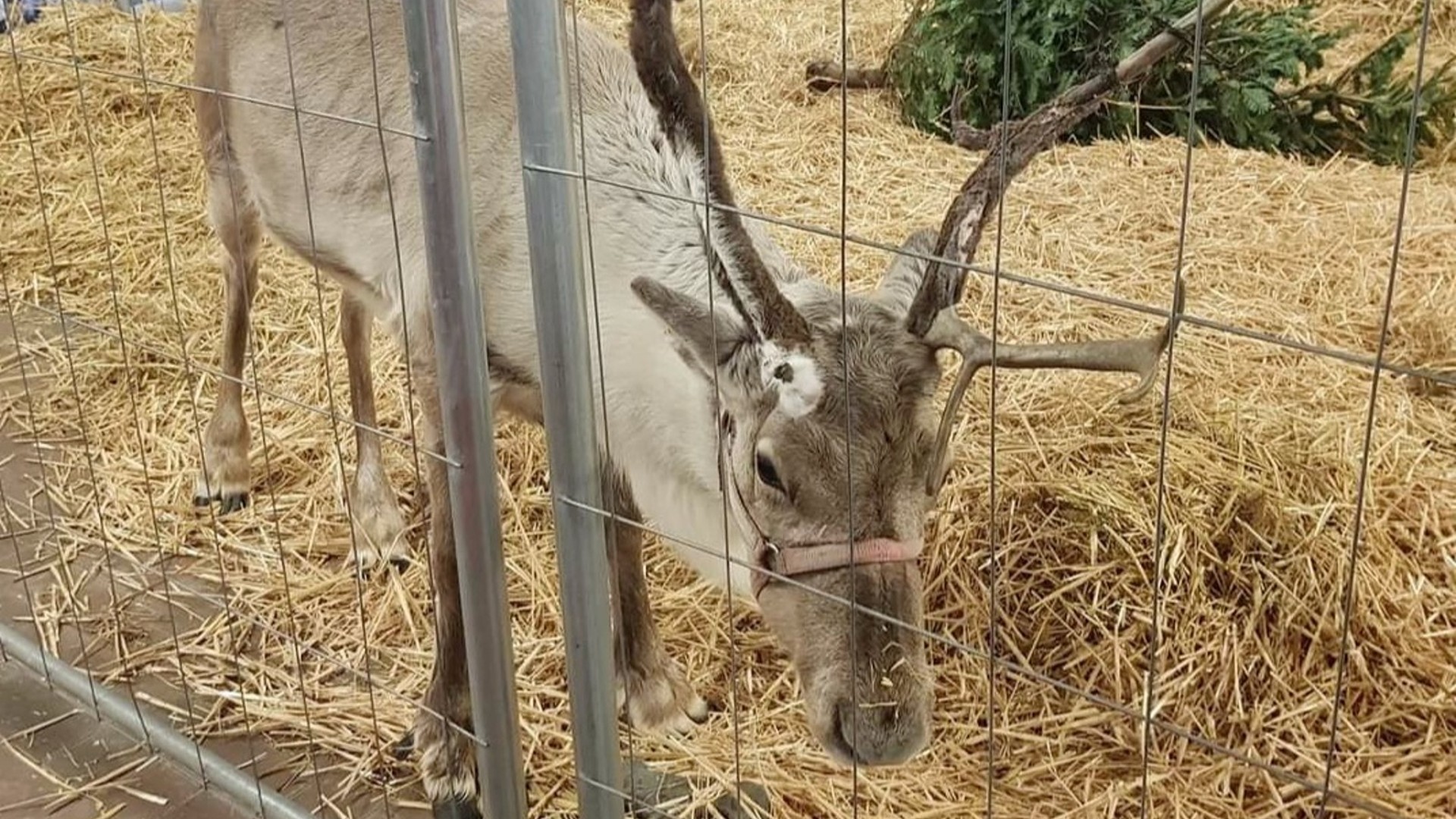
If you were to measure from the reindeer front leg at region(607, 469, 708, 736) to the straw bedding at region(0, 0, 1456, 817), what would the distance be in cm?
6

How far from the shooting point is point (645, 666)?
10.9 ft

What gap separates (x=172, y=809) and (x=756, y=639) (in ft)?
4.40

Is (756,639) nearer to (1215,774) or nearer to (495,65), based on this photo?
(1215,774)

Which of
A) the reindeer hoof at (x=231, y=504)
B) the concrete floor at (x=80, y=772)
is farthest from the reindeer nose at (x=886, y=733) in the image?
the reindeer hoof at (x=231, y=504)

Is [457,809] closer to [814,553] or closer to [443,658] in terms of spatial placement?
[443,658]

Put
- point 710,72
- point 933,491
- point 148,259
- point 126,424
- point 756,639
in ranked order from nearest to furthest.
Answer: point 933,491 < point 756,639 < point 126,424 < point 148,259 < point 710,72

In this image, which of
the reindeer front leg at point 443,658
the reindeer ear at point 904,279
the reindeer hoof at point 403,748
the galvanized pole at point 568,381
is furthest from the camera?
the reindeer hoof at point 403,748

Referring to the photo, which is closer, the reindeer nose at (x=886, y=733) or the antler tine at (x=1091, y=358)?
the antler tine at (x=1091, y=358)

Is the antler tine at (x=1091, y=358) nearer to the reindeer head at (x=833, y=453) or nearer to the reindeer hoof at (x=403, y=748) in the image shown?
the reindeer head at (x=833, y=453)

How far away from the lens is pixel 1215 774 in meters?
2.90

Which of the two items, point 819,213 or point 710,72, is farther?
point 710,72

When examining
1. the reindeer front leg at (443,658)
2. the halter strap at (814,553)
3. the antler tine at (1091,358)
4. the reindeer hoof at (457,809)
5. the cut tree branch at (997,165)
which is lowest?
the reindeer hoof at (457,809)

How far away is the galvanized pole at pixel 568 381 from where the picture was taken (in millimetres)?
2070

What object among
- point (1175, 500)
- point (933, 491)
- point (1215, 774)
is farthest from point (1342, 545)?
point (933, 491)
